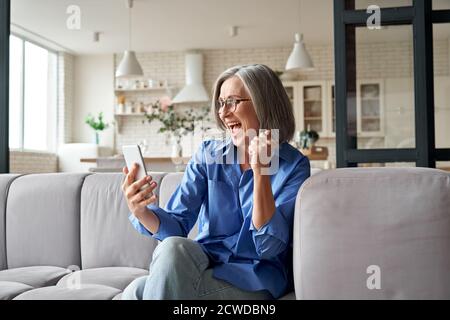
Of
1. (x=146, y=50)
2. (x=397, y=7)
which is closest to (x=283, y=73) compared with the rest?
(x=146, y=50)

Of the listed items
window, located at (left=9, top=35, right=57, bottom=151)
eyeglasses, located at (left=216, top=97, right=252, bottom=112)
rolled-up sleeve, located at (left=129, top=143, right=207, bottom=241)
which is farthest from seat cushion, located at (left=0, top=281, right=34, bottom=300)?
window, located at (left=9, top=35, right=57, bottom=151)

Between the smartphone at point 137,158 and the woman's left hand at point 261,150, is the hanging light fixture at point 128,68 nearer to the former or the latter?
the smartphone at point 137,158

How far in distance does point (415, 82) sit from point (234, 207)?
108 cm

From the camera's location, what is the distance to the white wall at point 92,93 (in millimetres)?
9664

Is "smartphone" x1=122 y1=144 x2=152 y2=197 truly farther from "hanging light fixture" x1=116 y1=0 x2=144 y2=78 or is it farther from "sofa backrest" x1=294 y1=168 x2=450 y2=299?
"hanging light fixture" x1=116 y1=0 x2=144 y2=78

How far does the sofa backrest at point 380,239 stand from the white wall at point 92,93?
337 inches

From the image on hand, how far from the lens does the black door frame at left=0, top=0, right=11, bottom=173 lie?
2.93 meters

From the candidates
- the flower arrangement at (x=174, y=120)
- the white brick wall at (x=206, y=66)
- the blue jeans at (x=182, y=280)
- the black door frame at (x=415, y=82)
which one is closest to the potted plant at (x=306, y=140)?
the flower arrangement at (x=174, y=120)

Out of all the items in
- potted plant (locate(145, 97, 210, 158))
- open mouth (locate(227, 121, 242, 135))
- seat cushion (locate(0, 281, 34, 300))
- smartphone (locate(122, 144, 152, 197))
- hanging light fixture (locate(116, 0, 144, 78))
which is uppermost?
hanging light fixture (locate(116, 0, 144, 78))

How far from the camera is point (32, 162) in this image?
8492 millimetres

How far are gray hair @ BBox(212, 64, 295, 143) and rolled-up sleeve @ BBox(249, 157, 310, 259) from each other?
0.59 ft

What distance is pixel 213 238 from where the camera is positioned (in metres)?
1.71

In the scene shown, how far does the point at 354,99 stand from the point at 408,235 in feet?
3.63

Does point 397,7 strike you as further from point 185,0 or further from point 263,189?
point 185,0
